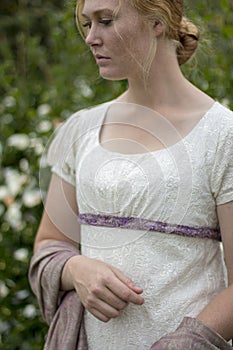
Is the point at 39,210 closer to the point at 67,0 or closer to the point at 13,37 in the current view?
the point at 67,0

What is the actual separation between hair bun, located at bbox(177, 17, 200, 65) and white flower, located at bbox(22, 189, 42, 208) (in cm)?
127

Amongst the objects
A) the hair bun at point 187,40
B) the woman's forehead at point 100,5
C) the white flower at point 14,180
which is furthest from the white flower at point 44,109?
the woman's forehead at point 100,5

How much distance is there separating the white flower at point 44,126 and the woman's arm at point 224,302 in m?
1.49

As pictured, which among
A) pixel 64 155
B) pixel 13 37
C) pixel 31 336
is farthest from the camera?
pixel 13 37

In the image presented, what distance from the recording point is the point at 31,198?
3182mm

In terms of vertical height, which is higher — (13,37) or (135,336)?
(135,336)

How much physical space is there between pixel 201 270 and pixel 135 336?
0.20m

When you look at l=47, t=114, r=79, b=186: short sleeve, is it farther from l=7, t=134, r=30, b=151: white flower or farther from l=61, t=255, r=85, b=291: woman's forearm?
l=7, t=134, r=30, b=151: white flower

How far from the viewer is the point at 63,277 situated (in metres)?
1.97

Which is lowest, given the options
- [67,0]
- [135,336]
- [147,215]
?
[135,336]

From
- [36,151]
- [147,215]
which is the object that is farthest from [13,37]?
Answer: [147,215]

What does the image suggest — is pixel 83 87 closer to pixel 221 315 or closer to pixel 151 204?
pixel 151 204

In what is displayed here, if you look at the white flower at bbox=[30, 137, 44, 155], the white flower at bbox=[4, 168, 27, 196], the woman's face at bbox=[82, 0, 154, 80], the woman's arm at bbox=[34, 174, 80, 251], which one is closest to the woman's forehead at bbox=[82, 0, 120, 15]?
the woman's face at bbox=[82, 0, 154, 80]

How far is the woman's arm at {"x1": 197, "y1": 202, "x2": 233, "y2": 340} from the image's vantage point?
1.76m
